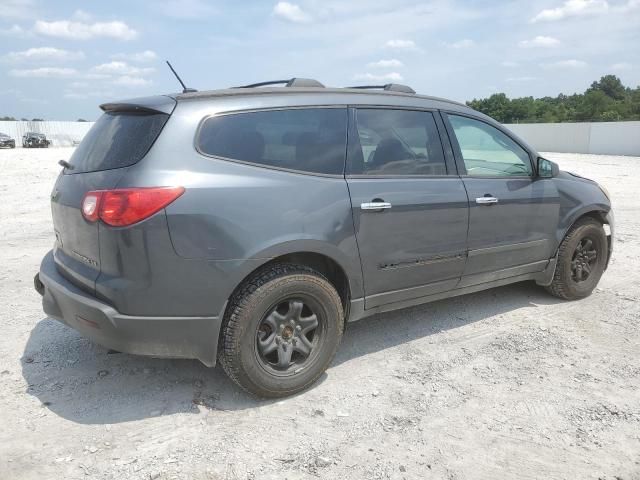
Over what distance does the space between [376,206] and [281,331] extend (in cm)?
101

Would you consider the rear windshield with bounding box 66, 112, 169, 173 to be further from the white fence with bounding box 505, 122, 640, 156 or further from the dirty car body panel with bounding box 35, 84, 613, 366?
the white fence with bounding box 505, 122, 640, 156

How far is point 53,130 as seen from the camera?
55.4 meters

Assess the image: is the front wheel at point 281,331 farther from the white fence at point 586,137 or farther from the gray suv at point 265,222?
the white fence at point 586,137

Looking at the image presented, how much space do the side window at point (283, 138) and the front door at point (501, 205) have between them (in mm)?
1121

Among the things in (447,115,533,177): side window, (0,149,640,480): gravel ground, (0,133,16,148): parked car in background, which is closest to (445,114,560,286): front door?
(447,115,533,177): side window

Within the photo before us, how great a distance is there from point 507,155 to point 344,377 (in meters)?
2.38

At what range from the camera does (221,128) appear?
10.1 ft

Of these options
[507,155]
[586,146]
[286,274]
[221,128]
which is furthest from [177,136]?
[586,146]

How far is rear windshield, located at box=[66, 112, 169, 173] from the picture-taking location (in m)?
2.97

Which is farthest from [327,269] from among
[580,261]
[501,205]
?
[580,261]

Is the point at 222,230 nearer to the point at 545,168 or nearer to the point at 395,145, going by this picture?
the point at 395,145

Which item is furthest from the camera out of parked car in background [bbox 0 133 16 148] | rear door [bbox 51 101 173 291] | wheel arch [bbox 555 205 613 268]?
parked car in background [bbox 0 133 16 148]

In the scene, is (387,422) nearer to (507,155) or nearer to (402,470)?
(402,470)

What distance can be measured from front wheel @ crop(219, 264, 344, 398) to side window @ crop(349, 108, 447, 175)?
872 mm
